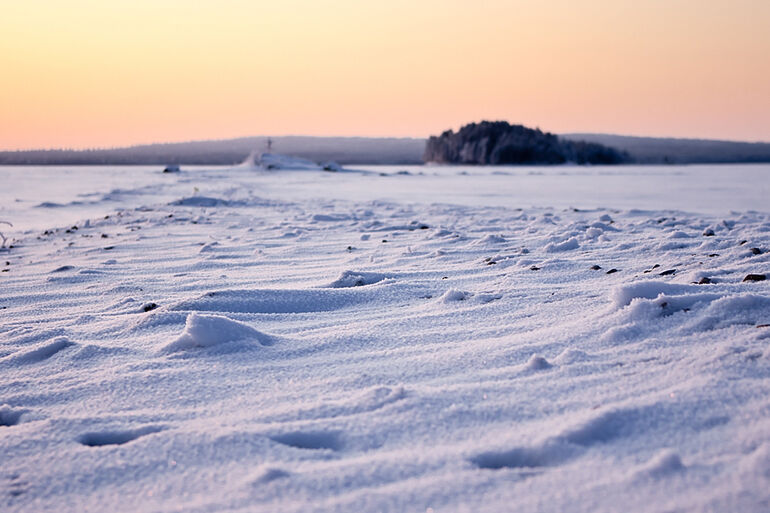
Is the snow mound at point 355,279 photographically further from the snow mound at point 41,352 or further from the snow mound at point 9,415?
the snow mound at point 9,415

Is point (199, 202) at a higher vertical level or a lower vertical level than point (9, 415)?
higher

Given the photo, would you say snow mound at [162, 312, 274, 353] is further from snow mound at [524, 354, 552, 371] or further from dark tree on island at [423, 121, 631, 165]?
dark tree on island at [423, 121, 631, 165]

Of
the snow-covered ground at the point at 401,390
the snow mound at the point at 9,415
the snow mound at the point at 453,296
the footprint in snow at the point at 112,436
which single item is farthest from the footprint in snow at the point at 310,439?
the snow mound at the point at 453,296

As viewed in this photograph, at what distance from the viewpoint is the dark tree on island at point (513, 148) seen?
70.8m

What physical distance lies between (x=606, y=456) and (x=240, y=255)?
3.52 m

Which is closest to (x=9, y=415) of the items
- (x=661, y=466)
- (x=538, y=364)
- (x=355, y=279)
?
(x=538, y=364)

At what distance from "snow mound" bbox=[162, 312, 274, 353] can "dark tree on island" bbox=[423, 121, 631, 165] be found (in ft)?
235

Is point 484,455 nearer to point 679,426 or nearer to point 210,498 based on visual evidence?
point 679,426

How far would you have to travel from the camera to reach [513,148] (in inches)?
2800

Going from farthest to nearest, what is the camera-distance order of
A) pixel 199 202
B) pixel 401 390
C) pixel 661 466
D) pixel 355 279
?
pixel 199 202
pixel 355 279
pixel 401 390
pixel 661 466

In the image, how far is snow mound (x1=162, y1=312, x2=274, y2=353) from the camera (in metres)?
2.04

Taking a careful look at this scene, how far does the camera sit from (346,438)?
1.38m

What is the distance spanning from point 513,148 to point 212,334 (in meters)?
71.9

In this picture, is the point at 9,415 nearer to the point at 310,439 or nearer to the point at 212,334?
the point at 212,334
